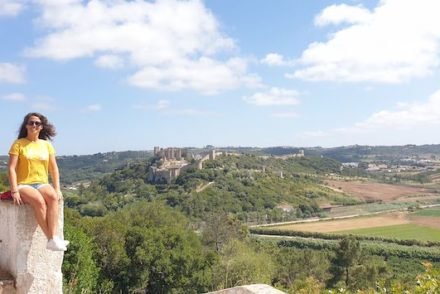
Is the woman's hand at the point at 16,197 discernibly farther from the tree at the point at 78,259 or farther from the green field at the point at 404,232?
the green field at the point at 404,232

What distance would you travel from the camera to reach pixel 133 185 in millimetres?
104375

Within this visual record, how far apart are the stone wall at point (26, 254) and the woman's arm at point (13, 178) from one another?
10cm

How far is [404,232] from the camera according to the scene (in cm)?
7375

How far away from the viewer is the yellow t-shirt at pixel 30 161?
232 inches

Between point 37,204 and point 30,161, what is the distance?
0.67 meters

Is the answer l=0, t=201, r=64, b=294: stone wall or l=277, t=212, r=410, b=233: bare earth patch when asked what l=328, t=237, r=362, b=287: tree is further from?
l=0, t=201, r=64, b=294: stone wall

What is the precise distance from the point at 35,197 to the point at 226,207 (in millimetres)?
81616

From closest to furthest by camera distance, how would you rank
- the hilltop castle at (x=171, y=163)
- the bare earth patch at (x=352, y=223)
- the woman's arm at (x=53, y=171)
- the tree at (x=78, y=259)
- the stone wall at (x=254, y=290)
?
the stone wall at (x=254, y=290), the woman's arm at (x=53, y=171), the tree at (x=78, y=259), the bare earth patch at (x=352, y=223), the hilltop castle at (x=171, y=163)

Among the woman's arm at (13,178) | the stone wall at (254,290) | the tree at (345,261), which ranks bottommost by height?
the tree at (345,261)

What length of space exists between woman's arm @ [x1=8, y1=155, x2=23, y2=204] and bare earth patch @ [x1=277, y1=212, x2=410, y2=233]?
237ft

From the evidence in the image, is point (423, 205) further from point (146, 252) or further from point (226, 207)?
point (146, 252)

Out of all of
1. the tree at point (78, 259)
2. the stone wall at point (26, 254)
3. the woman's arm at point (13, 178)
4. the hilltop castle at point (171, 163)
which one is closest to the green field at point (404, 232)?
the hilltop castle at point (171, 163)

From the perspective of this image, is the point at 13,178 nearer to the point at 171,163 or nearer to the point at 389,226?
the point at 389,226

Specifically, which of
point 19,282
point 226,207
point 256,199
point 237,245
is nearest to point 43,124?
point 19,282
